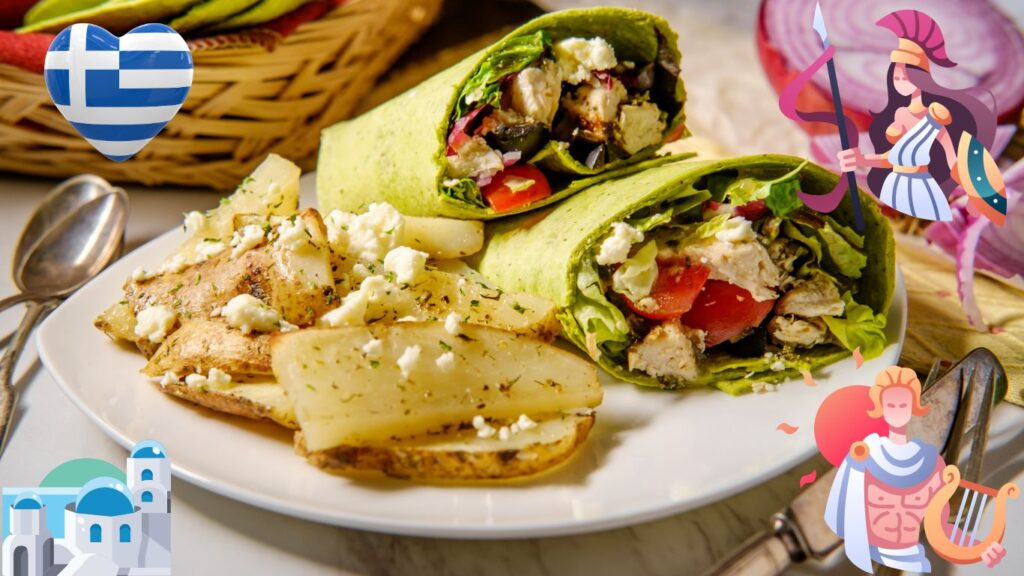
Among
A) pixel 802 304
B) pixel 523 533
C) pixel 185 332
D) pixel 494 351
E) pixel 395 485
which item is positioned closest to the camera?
pixel 523 533

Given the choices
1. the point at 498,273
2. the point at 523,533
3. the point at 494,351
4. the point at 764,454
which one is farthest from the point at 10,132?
the point at 764,454

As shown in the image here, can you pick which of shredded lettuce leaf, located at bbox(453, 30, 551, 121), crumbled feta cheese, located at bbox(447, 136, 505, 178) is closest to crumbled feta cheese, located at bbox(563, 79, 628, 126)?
shredded lettuce leaf, located at bbox(453, 30, 551, 121)

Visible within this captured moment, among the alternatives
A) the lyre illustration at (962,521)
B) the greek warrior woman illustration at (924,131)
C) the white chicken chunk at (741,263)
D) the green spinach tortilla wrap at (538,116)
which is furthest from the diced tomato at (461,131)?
the lyre illustration at (962,521)

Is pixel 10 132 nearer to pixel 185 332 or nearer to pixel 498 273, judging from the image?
pixel 185 332

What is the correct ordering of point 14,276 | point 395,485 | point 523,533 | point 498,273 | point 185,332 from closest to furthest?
point 523,533 → point 395,485 → point 185,332 → point 498,273 → point 14,276

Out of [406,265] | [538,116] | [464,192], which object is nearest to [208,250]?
[406,265]

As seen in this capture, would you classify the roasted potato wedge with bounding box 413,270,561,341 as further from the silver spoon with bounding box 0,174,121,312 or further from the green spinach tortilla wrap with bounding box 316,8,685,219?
the silver spoon with bounding box 0,174,121,312

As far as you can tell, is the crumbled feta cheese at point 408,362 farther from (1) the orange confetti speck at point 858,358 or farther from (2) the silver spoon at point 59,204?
(2) the silver spoon at point 59,204
